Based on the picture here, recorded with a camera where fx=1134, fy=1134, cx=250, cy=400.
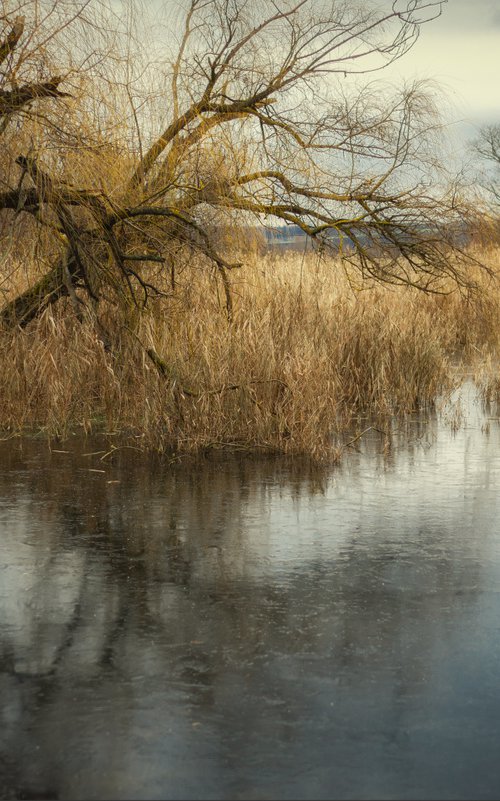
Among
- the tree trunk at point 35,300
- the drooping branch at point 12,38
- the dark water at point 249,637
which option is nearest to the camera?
the dark water at point 249,637

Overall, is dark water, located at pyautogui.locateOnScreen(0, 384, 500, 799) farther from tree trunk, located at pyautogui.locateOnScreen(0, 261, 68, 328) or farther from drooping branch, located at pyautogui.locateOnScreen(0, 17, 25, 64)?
drooping branch, located at pyautogui.locateOnScreen(0, 17, 25, 64)

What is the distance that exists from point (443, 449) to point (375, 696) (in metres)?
5.41

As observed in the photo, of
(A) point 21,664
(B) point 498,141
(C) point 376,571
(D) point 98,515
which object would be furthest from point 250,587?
(B) point 498,141

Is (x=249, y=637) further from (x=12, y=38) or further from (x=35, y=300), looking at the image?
(x=35, y=300)

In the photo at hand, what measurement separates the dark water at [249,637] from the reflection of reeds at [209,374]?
3.65 ft

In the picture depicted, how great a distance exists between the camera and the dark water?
134 inches

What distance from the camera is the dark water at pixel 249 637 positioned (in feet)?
11.2

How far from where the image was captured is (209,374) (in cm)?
915

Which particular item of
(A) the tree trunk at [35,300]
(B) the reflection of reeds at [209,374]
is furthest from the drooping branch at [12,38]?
(B) the reflection of reeds at [209,374]

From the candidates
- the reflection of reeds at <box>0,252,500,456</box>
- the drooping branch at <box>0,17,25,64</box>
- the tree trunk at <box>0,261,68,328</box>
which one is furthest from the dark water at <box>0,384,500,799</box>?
the drooping branch at <box>0,17,25,64</box>

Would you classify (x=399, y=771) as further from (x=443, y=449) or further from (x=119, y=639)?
(x=443, y=449)

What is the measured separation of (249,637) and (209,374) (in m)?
4.73

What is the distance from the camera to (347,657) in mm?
4352

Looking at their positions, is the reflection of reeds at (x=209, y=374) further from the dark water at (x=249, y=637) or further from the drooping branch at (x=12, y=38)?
the drooping branch at (x=12, y=38)
